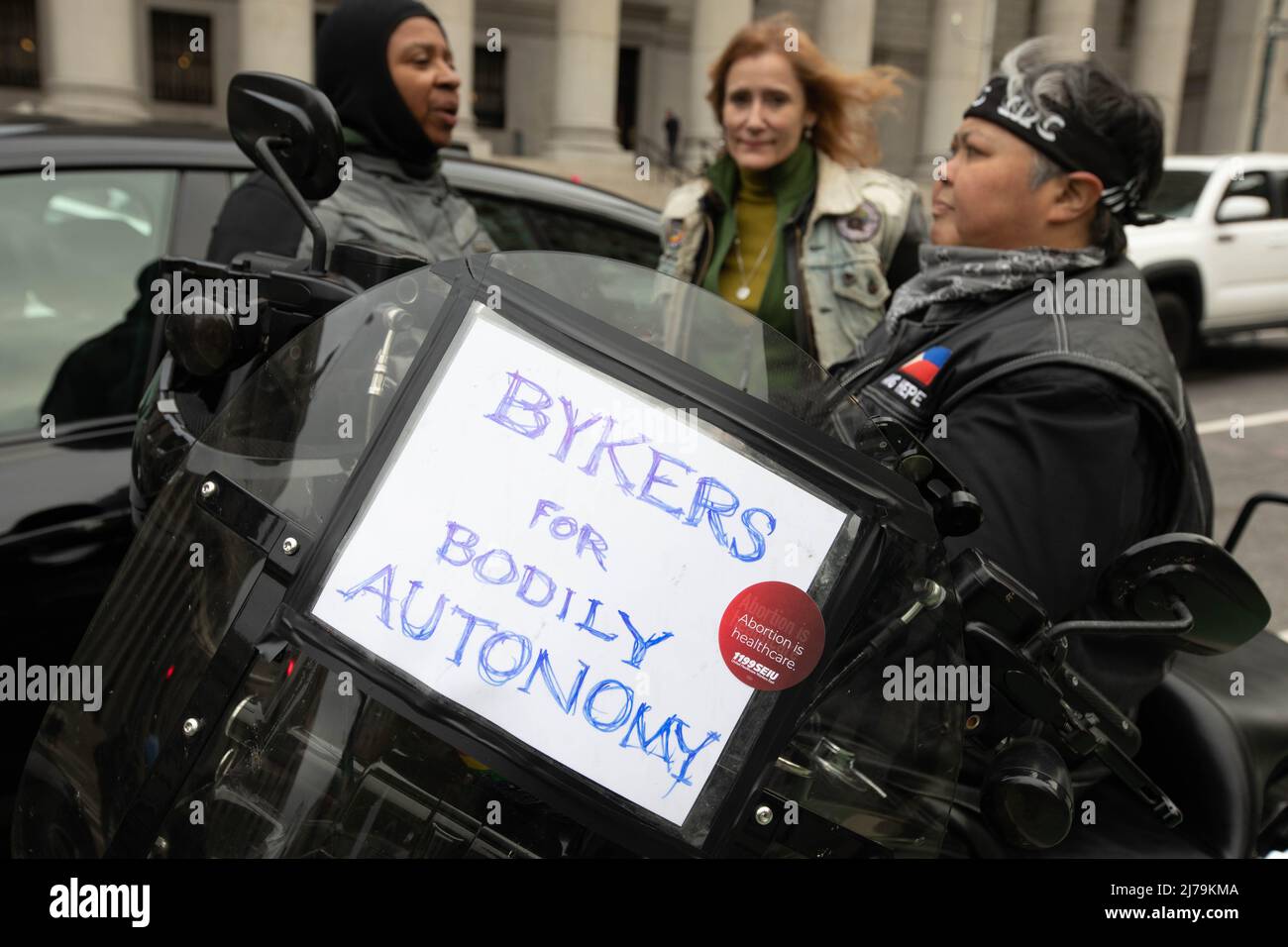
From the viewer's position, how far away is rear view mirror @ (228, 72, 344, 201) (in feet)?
4.79

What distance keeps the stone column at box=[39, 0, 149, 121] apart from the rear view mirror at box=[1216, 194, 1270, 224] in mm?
17253

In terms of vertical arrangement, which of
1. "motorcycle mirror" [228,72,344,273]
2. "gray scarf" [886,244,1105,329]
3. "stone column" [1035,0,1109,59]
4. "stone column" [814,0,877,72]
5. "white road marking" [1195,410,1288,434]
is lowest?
"white road marking" [1195,410,1288,434]

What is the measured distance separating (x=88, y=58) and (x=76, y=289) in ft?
65.3

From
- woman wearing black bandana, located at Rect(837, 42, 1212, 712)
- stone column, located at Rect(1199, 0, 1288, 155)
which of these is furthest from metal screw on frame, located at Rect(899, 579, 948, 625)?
stone column, located at Rect(1199, 0, 1288, 155)

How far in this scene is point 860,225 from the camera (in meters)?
3.19

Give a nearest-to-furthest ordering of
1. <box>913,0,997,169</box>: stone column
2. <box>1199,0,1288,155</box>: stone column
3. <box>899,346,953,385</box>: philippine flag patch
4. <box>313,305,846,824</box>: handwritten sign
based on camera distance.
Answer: <box>313,305,846,824</box>: handwritten sign
<box>899,346,953,385</box>: philippine flag patch
<box>913,0,997,169</box>: stone column
<box>1199,0,1288,155</box>: stone column

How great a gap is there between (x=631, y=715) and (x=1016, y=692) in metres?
0.51

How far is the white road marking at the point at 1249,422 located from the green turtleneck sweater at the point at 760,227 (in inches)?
241

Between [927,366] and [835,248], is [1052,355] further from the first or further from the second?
[835,248]

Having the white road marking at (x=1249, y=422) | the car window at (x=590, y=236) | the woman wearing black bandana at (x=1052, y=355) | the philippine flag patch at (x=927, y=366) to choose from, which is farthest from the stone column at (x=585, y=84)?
the philippine flag patch at (x=927, y=366)

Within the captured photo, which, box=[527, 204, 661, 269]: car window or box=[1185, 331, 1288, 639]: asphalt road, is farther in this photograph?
box=[1185, 331, 1288, 639]: asphalt road

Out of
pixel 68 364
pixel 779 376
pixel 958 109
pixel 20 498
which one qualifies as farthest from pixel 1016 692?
pixel 958 109

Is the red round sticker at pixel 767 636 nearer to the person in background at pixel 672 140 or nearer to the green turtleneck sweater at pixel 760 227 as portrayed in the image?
the green turtleneck sweater at pixel 760 227

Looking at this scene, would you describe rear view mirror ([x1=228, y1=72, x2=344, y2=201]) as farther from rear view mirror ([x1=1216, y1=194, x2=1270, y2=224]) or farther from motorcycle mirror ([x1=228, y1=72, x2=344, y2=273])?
rear view mirror ([x1=1216, y1=194, x2=1270, y2=224])
